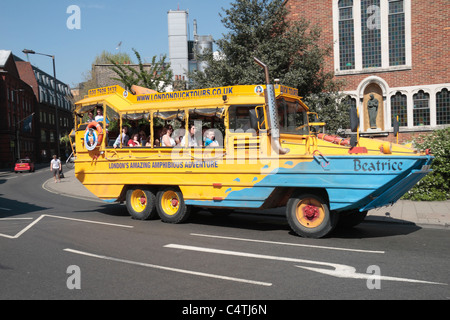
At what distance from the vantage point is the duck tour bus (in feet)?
25.4

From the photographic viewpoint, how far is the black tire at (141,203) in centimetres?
1078

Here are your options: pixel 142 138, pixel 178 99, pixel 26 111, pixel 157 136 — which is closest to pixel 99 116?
pixel 142 138

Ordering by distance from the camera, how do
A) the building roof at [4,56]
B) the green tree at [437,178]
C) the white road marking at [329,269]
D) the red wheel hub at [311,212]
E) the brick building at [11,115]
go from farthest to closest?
the building roof at [4,56] < the brick building at [11,115] < the green tree at [437,178] < the red wheel hub at [311,212] < the white road marking at [329,269]

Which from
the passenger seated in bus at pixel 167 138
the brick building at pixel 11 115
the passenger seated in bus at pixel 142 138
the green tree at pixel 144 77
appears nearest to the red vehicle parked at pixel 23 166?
the brick building at pixel 11 115

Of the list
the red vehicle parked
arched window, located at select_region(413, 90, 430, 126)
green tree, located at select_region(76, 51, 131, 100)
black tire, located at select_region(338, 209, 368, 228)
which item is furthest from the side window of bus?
the red vehicle parked

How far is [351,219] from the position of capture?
927cm

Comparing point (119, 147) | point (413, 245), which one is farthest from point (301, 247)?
point (119, 147)

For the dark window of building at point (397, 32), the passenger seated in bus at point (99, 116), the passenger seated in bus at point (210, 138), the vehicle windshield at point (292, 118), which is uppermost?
the dark window of building at point (397, 32)

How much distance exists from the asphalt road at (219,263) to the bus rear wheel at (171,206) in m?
0.34

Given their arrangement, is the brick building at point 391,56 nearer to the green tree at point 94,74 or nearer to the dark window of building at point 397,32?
the dark window of building at point 397,32

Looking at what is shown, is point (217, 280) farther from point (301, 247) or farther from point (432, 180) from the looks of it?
point (432, 180)

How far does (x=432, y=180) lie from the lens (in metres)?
13.0

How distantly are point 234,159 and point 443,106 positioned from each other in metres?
17.1

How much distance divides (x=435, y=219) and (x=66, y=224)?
880cm
